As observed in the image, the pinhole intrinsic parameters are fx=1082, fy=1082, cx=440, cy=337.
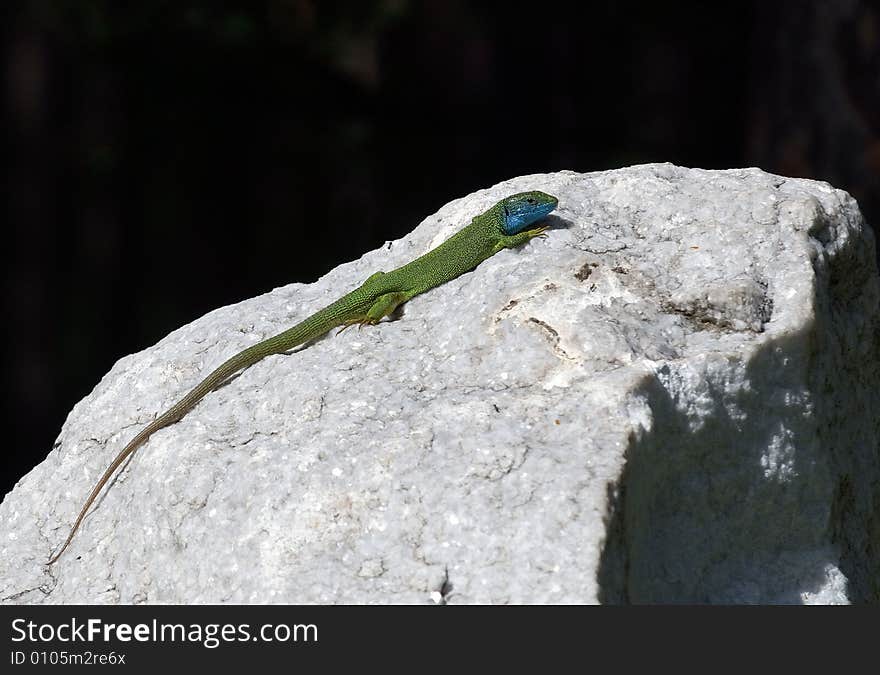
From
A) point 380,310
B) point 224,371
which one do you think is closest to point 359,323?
point 380,310

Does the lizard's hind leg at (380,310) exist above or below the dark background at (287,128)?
below

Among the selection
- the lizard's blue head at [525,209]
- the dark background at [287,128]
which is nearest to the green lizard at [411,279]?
the lizard's blue head at [525,209]

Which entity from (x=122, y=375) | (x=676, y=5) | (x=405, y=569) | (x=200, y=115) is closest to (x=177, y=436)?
(x=122, y=375)

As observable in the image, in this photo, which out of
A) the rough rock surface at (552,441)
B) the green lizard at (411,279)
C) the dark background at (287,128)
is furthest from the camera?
the dark background at (287,128)

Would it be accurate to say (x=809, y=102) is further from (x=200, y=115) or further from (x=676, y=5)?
(x=200, y=115)

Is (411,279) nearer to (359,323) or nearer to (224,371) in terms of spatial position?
(359,323)

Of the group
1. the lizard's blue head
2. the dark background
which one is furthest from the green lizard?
the dark background

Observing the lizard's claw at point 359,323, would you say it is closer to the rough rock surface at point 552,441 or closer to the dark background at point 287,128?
the rough rock surface at point 552,441
